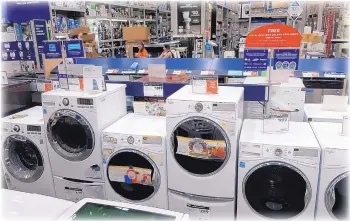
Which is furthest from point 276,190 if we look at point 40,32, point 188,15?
point 188,15

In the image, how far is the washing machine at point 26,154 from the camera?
2.88 m

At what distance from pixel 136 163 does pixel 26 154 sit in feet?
4.17

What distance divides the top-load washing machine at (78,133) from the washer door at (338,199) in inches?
68.5

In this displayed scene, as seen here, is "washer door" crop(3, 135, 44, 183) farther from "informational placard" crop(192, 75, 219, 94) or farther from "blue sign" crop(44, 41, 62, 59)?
"informational placard" crop(192, 75, 219, 94)

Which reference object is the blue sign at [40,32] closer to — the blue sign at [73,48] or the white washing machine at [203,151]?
the blue sign at [73,48]

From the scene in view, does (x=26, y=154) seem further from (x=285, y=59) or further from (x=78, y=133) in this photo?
(x=285, y=59)

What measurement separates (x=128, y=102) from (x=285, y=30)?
1.55 metres

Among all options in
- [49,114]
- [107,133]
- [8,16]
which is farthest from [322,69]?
[8,16]

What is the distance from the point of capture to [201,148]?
232 centimetres

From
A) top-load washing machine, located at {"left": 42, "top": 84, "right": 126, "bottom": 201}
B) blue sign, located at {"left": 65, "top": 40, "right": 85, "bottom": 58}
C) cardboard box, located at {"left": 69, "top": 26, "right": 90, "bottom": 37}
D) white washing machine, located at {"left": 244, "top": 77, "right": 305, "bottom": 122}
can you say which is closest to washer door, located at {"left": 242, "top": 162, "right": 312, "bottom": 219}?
white washing machine, located at {"left": 244, "top": 77, "right": 305, "bottom": 122}

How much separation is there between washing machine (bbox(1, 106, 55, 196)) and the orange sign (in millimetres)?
1973

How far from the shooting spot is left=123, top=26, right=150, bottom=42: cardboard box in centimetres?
658

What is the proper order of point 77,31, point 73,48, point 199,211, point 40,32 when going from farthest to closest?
point 77,31, point 40,32, point 73,48, point 199,211

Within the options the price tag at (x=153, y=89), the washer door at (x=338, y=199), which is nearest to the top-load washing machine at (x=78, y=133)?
the price tag at (x=153, y=89)
